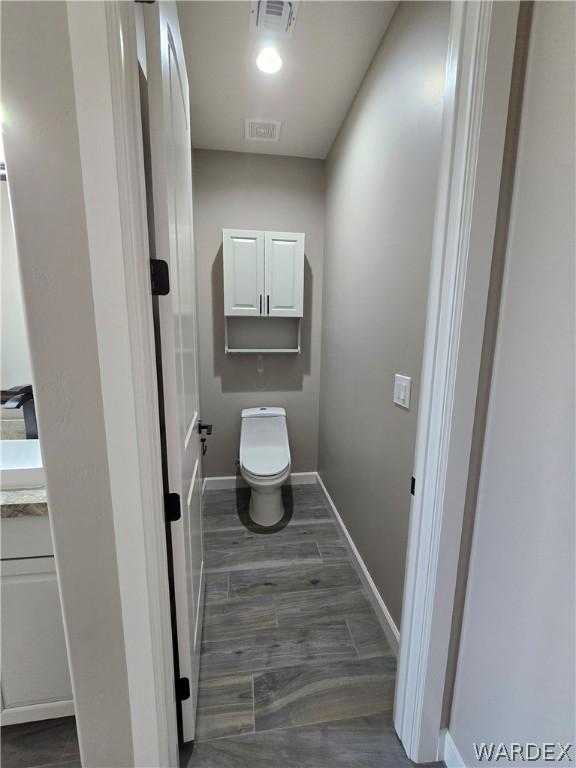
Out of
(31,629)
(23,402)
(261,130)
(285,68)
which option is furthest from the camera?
(261,130)

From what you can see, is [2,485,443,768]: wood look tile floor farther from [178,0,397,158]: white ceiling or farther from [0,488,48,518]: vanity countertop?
[178,0,397,158]: white ceiling

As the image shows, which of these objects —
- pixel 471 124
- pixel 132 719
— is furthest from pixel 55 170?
pixel 132 719

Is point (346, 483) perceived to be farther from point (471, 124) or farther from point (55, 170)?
point (55, 170)

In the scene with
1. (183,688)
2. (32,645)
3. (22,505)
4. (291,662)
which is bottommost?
(291,662)

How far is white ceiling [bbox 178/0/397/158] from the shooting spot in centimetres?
130

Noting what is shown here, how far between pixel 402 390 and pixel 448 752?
3.91 ft

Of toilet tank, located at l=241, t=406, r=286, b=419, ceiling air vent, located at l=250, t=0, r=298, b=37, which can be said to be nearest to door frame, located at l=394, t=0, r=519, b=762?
ceiling air vent, located at l=250, t=0, r=298, b=37

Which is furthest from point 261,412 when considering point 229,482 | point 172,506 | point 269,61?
point 269,61

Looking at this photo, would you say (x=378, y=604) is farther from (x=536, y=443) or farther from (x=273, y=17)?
(x=273, y=17)

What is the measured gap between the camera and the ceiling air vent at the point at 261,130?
199 centimetres

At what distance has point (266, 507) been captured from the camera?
2.21 meters

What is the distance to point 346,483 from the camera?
2037 mm

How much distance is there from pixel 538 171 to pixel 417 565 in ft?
3.49

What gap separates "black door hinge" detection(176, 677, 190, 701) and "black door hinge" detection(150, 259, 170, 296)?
1.16 metres
